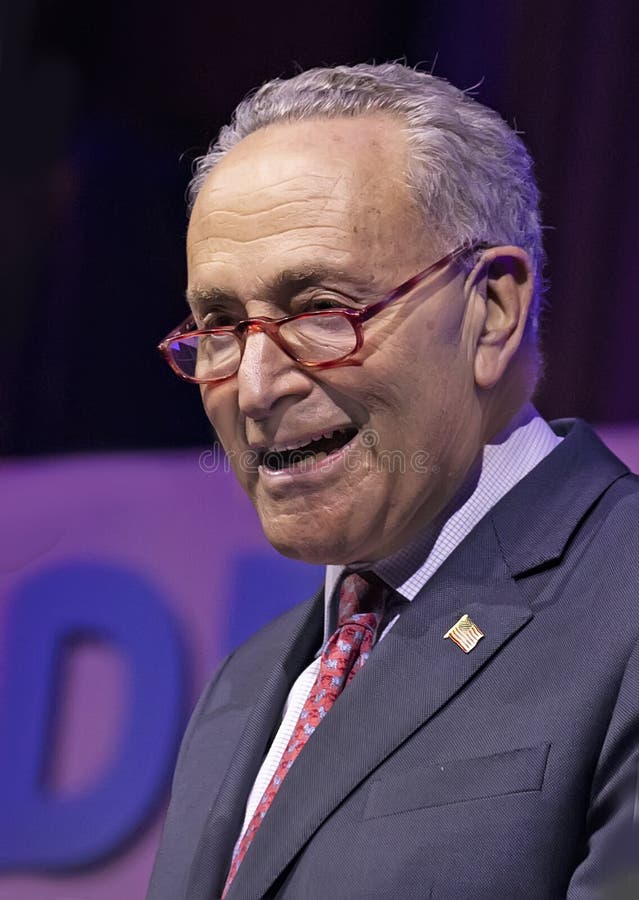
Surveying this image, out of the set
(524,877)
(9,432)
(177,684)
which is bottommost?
(177,684)

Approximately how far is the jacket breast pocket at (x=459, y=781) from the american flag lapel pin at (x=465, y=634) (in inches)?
5.7

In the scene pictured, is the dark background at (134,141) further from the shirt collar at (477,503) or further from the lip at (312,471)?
the lip at (312,471)

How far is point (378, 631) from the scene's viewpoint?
5.04 feet

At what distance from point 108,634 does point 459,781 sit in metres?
1.28

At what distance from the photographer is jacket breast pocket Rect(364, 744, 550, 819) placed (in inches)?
48.9

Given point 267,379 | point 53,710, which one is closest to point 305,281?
point 267,379

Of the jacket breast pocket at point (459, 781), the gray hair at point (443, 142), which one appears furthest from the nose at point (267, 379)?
the jacket breast pocket at point (459, 781)

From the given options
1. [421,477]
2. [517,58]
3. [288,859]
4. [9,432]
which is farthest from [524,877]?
[9,432]

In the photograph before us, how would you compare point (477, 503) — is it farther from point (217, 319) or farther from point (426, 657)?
point (217, 319)

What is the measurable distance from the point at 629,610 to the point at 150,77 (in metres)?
1.64

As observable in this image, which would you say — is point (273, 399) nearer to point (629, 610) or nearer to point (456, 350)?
point (456, 350)

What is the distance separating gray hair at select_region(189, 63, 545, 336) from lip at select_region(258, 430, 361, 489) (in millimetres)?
314

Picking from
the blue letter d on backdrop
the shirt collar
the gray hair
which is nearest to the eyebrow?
the gray hair

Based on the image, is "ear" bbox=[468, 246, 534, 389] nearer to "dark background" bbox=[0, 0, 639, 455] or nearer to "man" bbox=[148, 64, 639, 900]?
"man" bbox=[148, 64, 639, 900]
